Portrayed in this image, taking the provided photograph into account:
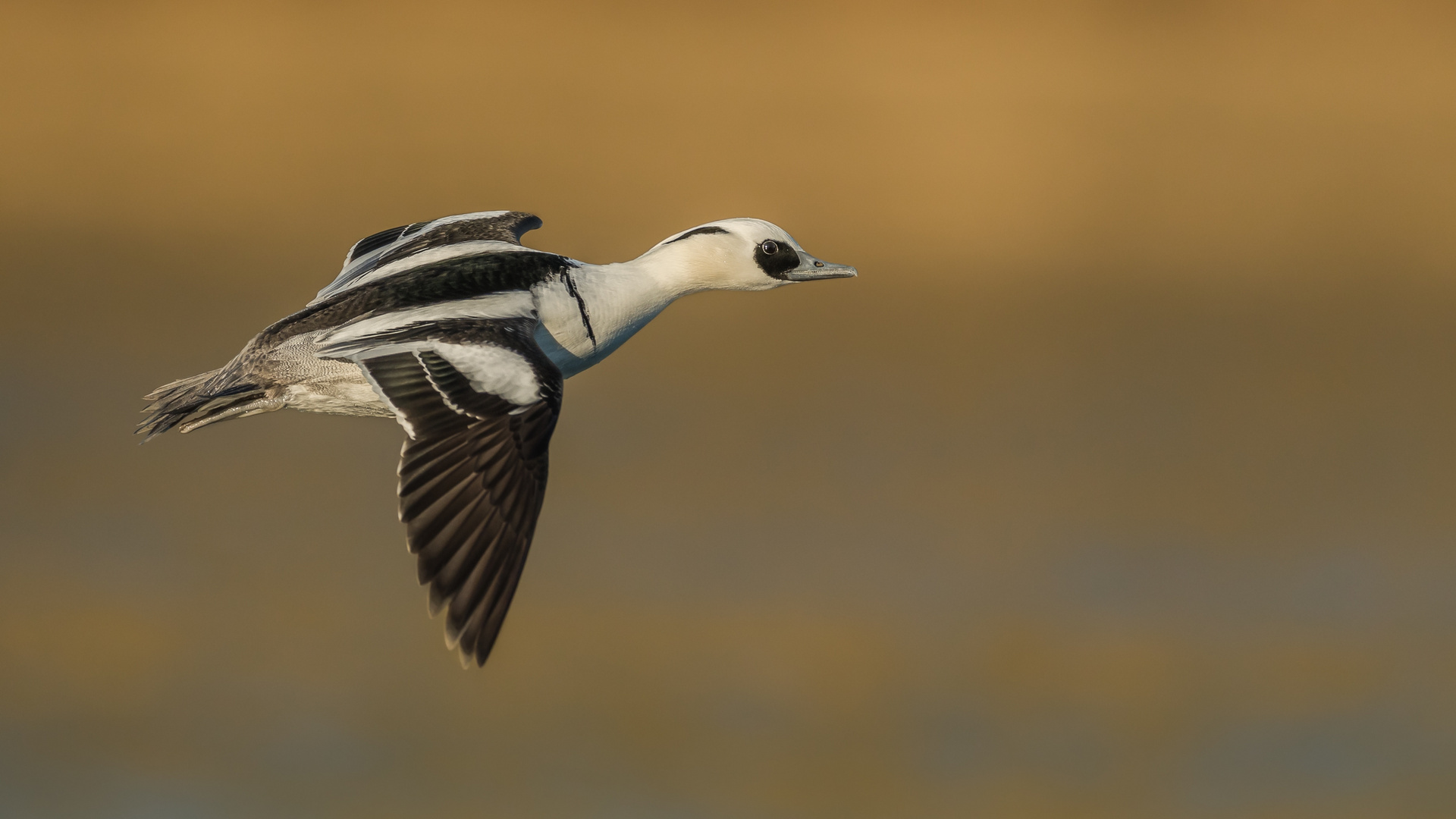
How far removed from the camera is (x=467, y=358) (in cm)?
516

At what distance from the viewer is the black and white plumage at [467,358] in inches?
188

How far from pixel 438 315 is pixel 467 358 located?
0.40 metres

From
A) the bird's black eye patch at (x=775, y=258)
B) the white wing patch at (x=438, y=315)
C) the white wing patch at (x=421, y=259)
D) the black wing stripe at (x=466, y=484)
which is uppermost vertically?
the white wing patch at (x=421, y=259)

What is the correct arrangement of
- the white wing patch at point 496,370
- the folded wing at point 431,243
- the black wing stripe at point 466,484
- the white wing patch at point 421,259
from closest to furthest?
the black wing stripe at point 466,484
the white wing patch at point 496,370
the white wing patch at point 421,259
the folded wing at point 431,243

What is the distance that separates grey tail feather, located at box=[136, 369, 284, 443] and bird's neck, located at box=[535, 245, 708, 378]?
42.7 inches

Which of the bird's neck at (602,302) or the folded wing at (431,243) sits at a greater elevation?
the folded wing at (431,243)

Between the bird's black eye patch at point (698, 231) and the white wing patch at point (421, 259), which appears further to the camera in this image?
the bird's black eye patch at point (698, 231)

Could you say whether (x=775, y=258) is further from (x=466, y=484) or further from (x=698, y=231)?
(x=466, y=484)

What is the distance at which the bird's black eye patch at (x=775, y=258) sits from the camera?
265 inches

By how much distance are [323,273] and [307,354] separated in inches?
392

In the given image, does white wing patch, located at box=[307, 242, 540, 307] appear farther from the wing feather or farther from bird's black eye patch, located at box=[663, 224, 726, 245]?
the wing feather

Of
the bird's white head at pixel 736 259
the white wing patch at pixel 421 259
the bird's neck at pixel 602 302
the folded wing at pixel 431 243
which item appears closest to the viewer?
the bird's neck at pixel 602 302

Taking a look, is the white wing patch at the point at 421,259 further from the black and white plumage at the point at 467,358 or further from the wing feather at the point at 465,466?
the wing feather at the point at 465,466

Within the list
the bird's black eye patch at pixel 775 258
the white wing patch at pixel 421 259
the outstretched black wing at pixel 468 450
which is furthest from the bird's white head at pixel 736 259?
the outstretched black wing at pixel 468 450
